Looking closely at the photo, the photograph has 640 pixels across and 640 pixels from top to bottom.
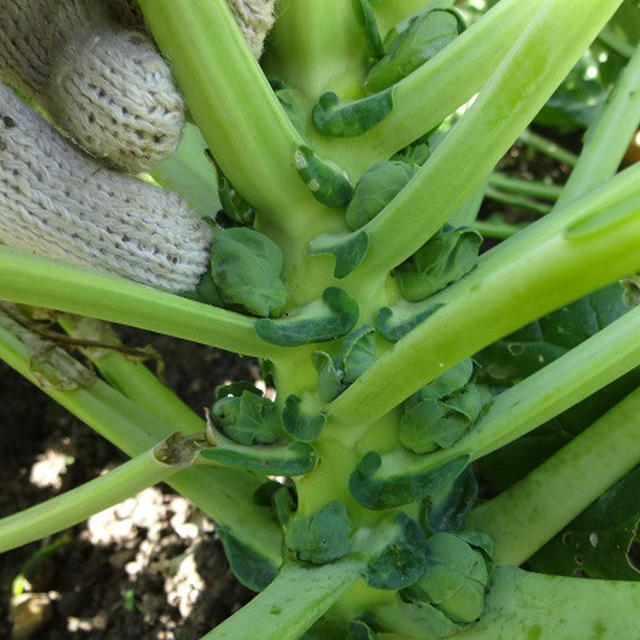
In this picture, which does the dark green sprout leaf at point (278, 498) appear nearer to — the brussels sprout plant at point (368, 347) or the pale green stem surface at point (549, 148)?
the brussels sprout plant at point (368, 347)

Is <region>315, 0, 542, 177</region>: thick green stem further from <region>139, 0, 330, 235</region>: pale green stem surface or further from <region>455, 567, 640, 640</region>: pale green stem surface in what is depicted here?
<region>455, 567, 640, 640</region>: pale green stem surface

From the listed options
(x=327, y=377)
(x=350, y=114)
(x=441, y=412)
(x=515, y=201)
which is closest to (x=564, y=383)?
(x=441, y=412)

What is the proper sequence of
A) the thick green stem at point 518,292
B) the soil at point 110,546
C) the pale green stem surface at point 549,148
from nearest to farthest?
the thick green stem at point 518,292 < the soil at point 110,546 < the pale green stem surface at point 549,148

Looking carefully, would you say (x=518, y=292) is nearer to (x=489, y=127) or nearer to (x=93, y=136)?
(x=489, y=127)

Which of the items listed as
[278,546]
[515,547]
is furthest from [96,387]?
[515,547]

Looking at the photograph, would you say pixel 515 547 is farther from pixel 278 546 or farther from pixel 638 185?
pixel 638 185

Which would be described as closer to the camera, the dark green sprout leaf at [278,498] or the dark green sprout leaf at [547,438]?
the dark green sprout leaf at [278,498]

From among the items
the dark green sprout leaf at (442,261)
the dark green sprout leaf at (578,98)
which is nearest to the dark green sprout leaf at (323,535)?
the dark green sprout leaf at (442,261)
